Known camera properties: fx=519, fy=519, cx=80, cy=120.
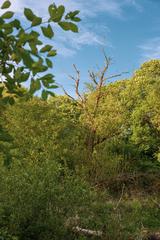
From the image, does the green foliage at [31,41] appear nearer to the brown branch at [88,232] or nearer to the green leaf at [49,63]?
the green leaf at [49,63]

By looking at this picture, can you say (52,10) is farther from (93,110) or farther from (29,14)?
(93,110)

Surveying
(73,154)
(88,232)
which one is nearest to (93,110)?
(73,154)

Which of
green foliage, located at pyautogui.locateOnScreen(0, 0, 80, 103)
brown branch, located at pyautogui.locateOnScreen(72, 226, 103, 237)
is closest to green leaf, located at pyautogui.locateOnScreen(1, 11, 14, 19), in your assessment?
green foliage, located at pyautogui.locateOnScreen(0, 0, 80, 103)

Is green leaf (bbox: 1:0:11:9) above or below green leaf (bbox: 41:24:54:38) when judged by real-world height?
above

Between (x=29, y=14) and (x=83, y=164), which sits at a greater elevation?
(x=83, y=164)

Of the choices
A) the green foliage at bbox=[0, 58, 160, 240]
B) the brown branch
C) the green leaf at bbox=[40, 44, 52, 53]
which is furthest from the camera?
the brown branch

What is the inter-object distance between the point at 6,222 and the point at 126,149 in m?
22.1

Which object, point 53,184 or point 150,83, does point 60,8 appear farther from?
point 150,83

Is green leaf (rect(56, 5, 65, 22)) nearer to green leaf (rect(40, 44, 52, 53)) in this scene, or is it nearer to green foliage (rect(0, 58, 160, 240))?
green foliage (rect(0, 58, 160, 240))

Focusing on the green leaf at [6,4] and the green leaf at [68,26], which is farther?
the green leaf at [68,26]

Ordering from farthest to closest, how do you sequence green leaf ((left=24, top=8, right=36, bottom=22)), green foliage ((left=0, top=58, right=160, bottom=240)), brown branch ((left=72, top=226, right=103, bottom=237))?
brown branch ((left=72, top=226, right=103, bottom=237)) → green foliage ((left=0, top=58, right=160, bottom=240)) → green leaf ((left=24, top=8, right=36, bottom=22))

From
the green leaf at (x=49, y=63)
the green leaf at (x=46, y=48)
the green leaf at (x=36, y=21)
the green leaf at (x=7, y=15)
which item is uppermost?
the green leaf at (x=7, y=15)

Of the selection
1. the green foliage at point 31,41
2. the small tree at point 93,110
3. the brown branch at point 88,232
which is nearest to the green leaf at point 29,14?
the green foliage at point 31,41

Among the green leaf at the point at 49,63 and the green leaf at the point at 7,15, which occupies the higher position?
the green leaf at the point at 7,15
